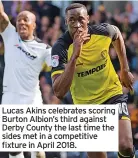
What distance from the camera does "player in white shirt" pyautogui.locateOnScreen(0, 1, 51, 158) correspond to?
9.06 metres

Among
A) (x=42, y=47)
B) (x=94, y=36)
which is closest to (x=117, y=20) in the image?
(x=42, y=47)

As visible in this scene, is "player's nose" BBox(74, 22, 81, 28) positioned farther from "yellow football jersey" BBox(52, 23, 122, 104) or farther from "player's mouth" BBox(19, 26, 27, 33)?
"player's mouth" BBox(19, 26, 27, 33)

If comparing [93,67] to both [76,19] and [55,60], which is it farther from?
[76,19]

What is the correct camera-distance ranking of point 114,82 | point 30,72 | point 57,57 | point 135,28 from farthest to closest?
point 135,28 < point 30,72 < point 114,82 < point 57,57

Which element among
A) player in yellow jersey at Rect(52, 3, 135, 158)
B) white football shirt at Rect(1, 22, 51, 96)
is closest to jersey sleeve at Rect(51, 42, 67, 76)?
player in yellow jersey at Rect(52, 3, 135, 158)

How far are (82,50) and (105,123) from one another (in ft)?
2.88

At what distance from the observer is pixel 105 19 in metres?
12.9

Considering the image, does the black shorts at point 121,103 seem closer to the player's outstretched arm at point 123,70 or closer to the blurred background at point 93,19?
the player's outstretched arm at point 123,70

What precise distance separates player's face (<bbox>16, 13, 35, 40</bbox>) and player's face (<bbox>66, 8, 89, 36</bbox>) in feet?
8.28

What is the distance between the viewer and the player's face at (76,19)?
259 inches

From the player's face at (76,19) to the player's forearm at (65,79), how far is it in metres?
0.46

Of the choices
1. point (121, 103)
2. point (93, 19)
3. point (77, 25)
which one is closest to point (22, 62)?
point (121, 103)

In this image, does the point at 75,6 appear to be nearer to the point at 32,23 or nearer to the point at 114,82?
the point at 114,82

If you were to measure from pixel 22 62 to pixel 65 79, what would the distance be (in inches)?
112
